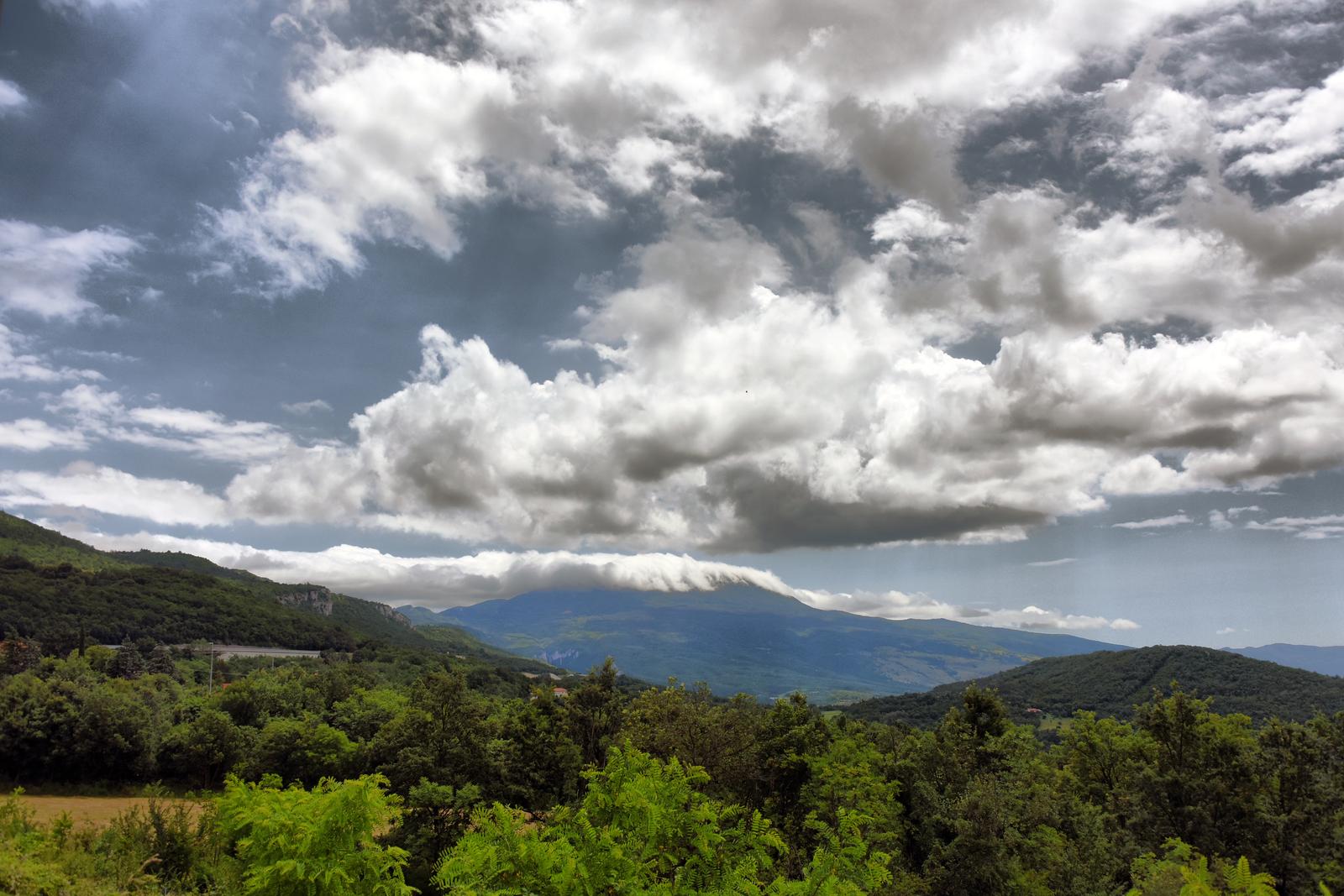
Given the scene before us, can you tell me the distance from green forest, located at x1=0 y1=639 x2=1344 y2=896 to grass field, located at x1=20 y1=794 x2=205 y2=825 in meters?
1.71

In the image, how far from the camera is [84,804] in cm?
4950

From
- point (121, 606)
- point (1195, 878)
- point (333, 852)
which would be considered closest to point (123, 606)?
point (121, 606)

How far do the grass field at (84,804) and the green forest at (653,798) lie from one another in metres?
1.71

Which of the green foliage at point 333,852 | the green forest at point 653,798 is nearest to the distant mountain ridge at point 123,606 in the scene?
the green forest at point 653,798

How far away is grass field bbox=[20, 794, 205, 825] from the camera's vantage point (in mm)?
45097

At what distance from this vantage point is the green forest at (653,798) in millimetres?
10117

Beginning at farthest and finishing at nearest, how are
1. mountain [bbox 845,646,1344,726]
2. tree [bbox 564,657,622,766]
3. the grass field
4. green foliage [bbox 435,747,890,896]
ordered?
mountain [bbox 845,646,1344,726] → the grass field → tree [bbox 564,657,622,766] → green foliage [bbox 435,747,890,896]

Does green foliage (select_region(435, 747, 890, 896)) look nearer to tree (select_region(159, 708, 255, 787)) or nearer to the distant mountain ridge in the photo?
tree (select_region(159, 708, 255, 787))

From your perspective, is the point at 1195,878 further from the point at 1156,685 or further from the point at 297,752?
the point at 1156,685

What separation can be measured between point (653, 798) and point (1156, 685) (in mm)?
129330

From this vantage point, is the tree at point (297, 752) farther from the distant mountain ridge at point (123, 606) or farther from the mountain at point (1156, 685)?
the mountain at point (1156, 685)

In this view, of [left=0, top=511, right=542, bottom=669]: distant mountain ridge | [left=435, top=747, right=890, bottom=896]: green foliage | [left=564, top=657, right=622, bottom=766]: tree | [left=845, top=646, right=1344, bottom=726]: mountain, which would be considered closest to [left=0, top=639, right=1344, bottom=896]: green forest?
[left=435, top=747, right=890, bottom=896]: green foliage

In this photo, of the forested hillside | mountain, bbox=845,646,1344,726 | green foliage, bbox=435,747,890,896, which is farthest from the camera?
the forested hillside

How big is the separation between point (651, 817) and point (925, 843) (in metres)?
28.0
